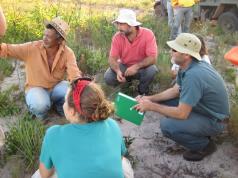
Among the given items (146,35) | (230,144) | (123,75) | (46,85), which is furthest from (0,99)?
(230,144)

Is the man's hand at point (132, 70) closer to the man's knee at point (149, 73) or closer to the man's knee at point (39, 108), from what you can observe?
the man's knee at point (149, 73)

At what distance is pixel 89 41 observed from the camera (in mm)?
7191

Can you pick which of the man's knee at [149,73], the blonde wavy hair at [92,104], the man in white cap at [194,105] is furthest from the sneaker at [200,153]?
the blonde wavy hair at [92,104]

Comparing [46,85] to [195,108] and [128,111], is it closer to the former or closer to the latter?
[128,111]

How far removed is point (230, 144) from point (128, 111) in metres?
1.12

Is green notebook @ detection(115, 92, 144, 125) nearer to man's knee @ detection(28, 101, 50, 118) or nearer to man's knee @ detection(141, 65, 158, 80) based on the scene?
man's knee @ detection(28, 101, 50, 118)

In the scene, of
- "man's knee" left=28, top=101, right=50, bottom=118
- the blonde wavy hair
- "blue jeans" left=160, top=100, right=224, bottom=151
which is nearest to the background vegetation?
"man's knee" left=28, top=101, right=50, bottom=118

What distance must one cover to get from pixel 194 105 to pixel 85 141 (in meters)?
1.49

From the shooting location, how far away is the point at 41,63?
4.79m

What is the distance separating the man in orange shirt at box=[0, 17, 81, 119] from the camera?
4.66 meters

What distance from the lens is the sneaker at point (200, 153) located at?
4.21 metres

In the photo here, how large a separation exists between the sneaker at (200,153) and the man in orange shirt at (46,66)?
1.42 metres

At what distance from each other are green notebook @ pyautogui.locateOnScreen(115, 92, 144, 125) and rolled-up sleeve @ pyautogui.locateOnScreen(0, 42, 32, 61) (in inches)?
47.5

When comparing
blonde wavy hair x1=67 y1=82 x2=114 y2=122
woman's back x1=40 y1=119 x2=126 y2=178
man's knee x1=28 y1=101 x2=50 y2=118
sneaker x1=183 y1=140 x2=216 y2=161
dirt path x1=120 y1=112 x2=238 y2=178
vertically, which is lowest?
dirt path x1=120 y1=112 x2=238 y2=178
